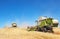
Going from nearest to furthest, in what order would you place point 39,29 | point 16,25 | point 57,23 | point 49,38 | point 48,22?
point 49,38 → point 39,29 → point 48,22 → point 16,25 → point 57,23

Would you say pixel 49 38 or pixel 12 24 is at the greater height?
pixel 12 24

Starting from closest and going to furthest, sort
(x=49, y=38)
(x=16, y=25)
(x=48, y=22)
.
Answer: (x=49, y=38)
(x=48, y=22)
(x=16, y=25)

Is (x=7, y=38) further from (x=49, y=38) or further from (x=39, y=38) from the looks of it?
(x=49, y=38)

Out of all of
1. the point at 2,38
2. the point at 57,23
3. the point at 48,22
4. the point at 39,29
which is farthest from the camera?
the point at 57,23

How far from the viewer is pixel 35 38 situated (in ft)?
65.2

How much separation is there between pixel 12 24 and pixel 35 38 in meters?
15.2

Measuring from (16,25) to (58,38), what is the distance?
574 inches

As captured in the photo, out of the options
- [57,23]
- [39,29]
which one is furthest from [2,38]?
[57,23]

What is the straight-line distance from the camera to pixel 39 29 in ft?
Result: 97.9

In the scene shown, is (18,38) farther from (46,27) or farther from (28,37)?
(46,27)

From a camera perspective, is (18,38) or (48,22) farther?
(48,22)

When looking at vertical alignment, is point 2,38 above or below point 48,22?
below

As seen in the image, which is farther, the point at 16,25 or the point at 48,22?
the point at 16,25

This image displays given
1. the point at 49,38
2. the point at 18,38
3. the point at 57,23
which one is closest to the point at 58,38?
the point at 49,38
